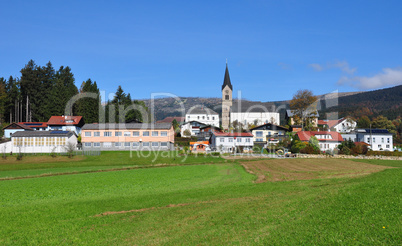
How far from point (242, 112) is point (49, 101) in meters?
73.0

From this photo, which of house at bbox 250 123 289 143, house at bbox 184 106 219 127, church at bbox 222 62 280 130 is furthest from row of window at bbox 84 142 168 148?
house at bbox 184 106 219 127

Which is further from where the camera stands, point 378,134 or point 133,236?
point 378,134

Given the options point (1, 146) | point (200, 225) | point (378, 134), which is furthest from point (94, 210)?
point (378, 134)

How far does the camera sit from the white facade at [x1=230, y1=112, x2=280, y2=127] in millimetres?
130750

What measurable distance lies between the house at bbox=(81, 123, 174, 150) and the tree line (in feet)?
39.7

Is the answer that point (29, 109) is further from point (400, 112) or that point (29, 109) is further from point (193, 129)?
point (400, 112)

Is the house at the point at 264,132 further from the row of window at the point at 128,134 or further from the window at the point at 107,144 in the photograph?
the window at the point at 107,144

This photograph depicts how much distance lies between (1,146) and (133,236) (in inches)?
2489

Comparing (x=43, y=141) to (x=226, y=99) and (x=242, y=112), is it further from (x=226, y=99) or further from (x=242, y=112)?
(x=226, y=99)

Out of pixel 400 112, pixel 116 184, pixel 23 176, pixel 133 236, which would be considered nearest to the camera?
pixel 133 236

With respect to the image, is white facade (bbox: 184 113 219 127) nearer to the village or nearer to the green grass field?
the village

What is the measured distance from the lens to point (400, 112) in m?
163

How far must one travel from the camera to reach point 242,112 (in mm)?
133375

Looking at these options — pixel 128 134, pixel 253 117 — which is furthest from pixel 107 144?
pixel 253 117
